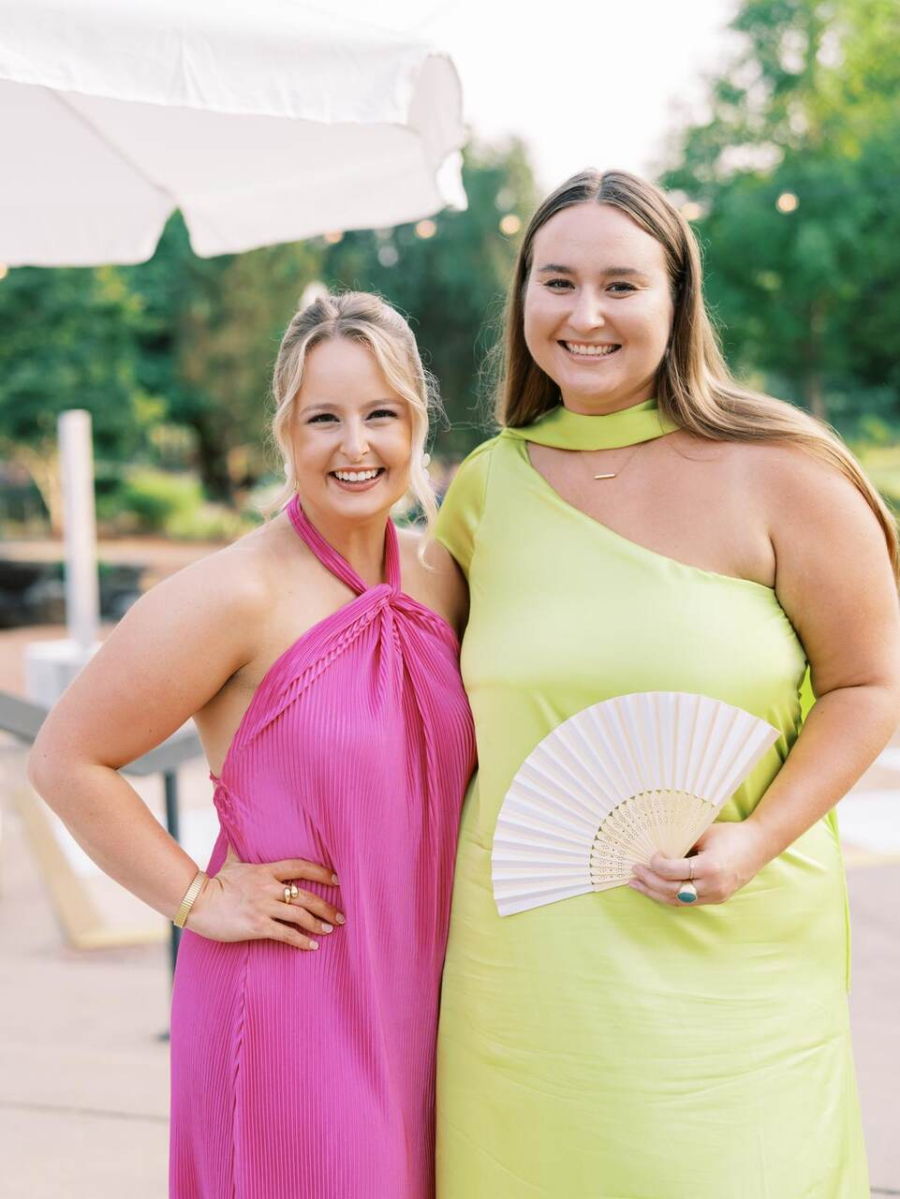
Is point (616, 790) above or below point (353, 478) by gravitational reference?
below

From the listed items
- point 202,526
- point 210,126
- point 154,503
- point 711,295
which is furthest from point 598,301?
point 154,503

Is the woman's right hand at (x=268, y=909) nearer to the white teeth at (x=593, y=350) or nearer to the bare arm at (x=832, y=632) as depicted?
the bare arm at (x=832, y=632)

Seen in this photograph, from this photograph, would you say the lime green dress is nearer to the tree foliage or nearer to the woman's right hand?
the woman's right hand

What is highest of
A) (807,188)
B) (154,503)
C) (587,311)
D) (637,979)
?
(807,188)

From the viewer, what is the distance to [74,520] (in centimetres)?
789

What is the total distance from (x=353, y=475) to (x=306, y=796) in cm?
50

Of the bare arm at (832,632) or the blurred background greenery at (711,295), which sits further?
the blurred background greenery at (711,295)

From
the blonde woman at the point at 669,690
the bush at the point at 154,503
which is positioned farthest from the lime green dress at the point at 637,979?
the bush at the point at 154,503

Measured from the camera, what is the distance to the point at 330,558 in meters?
1.97

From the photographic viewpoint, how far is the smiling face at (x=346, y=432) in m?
1.92

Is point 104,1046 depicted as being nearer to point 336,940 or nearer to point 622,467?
point 336,940

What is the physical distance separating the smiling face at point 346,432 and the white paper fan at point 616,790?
0.49 metres

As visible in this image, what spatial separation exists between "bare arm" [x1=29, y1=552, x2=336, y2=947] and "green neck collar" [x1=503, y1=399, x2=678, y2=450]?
22.9 inches

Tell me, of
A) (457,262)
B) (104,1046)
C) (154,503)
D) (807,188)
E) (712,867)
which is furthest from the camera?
(457,262)
